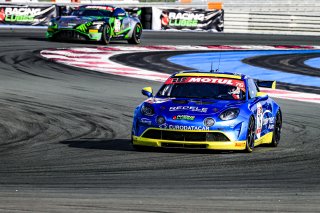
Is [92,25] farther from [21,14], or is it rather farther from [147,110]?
[147,110]

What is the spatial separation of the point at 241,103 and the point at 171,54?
1772 cm

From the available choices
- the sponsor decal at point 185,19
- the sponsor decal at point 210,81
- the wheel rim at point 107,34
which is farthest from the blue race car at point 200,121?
the sponsor decal at point 185,19

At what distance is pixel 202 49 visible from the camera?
3150cm

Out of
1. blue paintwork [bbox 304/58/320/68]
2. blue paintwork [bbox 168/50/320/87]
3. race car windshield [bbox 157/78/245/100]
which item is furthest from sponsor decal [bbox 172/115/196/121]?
blue paintwork [bbox 304/58/320/68]

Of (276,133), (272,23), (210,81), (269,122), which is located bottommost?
(272,23)

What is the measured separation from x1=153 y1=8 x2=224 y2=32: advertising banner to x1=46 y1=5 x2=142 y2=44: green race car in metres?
10.9

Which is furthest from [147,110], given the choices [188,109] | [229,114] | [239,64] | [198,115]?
[239,64]

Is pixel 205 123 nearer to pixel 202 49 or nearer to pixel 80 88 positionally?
pixel 80 88

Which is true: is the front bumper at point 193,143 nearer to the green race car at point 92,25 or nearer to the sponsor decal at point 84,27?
the green race car at point 92,25

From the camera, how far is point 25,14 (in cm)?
4091

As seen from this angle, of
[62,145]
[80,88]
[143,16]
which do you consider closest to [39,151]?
[62,145]

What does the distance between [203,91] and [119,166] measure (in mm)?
2505

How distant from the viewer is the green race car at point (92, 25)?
29250 millimetres

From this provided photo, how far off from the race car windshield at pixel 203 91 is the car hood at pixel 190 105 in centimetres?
31
